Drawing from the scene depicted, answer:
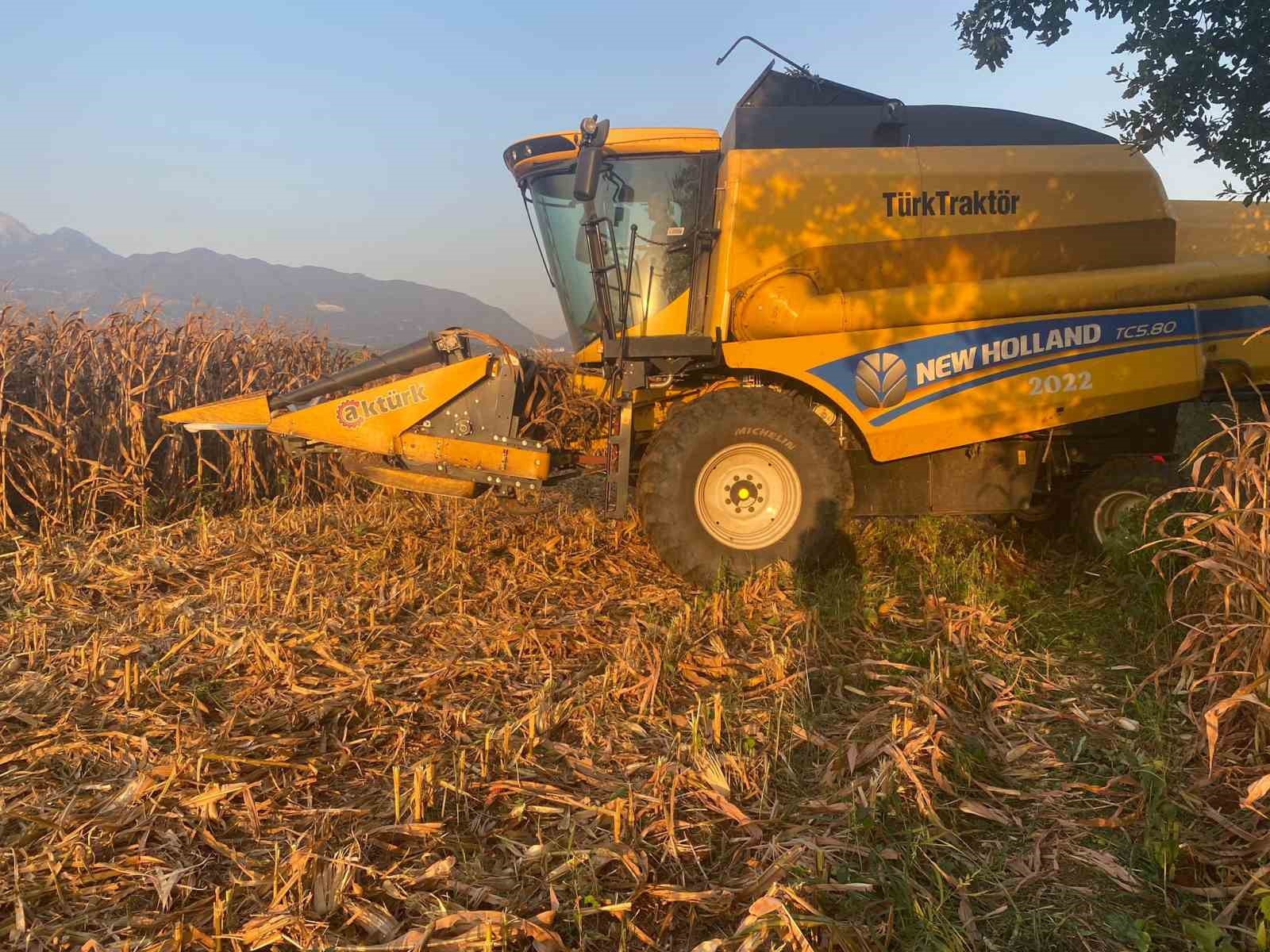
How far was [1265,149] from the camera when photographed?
3.74 meters

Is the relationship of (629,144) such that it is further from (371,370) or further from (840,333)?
(371,370)

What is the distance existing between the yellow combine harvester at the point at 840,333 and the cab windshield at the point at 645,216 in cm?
1

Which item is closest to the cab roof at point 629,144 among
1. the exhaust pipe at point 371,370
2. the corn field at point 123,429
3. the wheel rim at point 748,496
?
the exhaust pipe at point 371,370

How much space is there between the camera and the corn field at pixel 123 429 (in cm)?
546

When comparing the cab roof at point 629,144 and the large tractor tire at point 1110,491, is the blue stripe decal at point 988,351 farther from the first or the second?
the cab roof at point 629,144

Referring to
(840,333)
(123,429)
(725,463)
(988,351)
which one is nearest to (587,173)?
(840,333)

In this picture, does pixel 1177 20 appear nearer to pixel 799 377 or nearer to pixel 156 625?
pixel 799 377

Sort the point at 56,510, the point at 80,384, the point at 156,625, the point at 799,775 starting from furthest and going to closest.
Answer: the point at 80,384
the point at 56,510
the point at 156,625
the point at 799,775

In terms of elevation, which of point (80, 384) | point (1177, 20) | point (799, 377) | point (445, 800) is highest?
point (1177, 20)

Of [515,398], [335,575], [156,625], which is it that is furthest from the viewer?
[515,398]

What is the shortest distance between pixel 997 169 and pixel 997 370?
1189mm

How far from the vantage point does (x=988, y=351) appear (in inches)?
173

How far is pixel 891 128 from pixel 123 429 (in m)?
5.64

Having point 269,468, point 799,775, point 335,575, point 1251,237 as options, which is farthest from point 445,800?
point 1251,237
